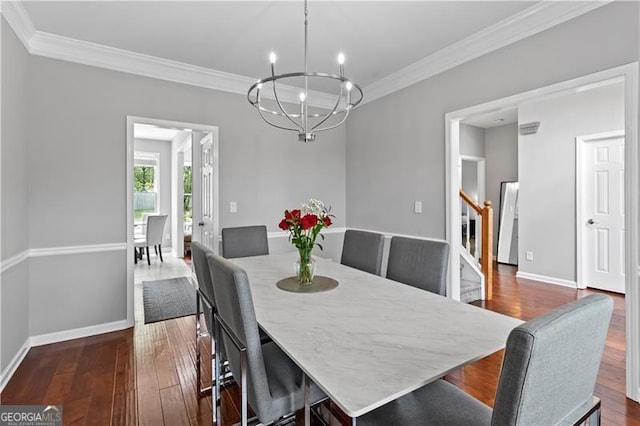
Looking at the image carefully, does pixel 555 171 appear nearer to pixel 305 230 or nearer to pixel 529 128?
pixel 529 128

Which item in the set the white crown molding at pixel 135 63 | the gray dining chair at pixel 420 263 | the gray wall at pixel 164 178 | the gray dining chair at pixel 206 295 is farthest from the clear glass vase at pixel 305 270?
the gray wall at pixel 164 178

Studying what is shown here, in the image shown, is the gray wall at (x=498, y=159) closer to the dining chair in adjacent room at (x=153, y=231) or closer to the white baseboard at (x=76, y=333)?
the white baseboard at (x=76, y=333)

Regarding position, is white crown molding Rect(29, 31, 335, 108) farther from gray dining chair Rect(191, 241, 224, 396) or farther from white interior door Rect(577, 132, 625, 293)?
white interior door Rect(577, 132, 625, 293)

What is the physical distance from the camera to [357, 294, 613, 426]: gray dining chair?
727mm

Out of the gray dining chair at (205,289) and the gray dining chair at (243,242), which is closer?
the gray dining chair at (205,289)

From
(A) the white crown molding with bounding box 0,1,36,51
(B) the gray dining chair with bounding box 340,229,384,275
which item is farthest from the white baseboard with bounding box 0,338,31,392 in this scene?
(B) the gray dining chair with bounding box 340,229,384,275

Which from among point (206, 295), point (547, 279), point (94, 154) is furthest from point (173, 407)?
point (547, 279)

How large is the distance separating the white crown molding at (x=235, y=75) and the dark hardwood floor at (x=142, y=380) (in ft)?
8.32

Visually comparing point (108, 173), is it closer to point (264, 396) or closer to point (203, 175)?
point (203, 175)

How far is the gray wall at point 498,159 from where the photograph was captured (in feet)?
19.9

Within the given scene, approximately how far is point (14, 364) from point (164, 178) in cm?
560

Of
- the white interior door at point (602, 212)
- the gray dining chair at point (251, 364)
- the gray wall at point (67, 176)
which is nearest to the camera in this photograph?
the gray dining chair at point (251, 364)

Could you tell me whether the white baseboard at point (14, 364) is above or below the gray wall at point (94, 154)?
below

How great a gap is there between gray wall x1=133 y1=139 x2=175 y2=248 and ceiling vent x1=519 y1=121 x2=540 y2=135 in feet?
23.2
